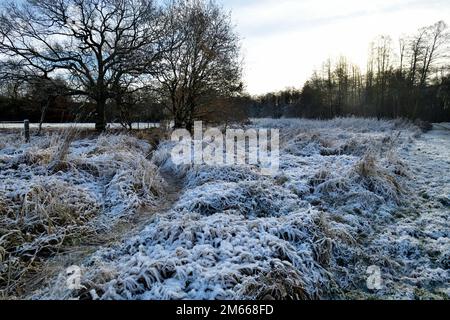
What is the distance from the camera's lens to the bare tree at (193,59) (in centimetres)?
1423

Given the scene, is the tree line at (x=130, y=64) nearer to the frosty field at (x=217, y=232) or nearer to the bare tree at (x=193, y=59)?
the bare tree at (x=193, y=59)

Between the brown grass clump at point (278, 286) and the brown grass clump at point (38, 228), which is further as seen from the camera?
the brown grass clump at point (38, 228)

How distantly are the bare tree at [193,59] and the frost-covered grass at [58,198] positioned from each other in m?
8.90

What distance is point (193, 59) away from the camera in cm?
1440

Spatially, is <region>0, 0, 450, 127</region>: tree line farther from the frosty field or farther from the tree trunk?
the frosty field

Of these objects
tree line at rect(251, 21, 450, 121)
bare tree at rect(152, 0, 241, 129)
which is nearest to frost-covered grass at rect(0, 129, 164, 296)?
bare tree at rect(152, 0, 241, 129)

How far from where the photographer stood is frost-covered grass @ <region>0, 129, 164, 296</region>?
9.95ft

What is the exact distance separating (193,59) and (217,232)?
12.8 metres

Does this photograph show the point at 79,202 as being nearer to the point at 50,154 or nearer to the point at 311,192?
the point at 50,154

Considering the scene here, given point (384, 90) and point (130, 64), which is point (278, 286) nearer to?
point (130, 64)

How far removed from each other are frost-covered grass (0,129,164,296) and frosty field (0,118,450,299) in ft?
0.06

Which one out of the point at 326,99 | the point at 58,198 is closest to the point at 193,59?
the point at 58,198

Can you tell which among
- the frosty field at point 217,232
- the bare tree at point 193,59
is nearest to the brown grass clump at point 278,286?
the frosty field at point 217,232
